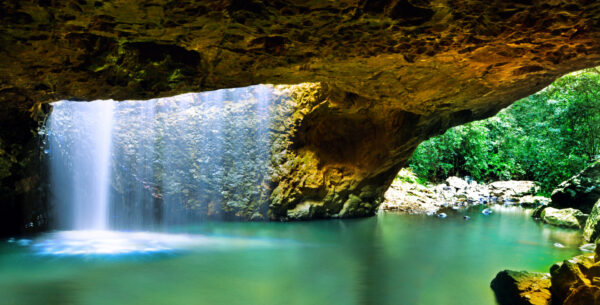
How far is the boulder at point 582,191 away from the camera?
9.21m

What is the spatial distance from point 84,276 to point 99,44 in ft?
8.89

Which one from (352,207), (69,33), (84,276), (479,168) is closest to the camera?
(69,33)

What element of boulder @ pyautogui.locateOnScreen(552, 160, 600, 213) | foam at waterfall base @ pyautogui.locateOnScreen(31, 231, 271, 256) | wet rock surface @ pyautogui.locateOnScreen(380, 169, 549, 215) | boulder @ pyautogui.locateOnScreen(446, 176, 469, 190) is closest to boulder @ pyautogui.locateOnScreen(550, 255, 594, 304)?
foam at waterfall base @ pyautogui.locateOnScreen(31, 231, 271, 256)

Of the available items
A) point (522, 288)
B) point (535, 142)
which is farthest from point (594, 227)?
point (535, 142)

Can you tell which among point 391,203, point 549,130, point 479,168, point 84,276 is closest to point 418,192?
point 391,203

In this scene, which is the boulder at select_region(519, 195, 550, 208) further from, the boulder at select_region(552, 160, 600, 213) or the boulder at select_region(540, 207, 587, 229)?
the boulder at select_region(540, 207, 587, 229)

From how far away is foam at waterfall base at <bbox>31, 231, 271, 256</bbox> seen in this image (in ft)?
20.0

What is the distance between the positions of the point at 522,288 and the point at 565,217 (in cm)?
656

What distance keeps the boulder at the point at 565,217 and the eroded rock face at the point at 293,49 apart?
402 centimetres

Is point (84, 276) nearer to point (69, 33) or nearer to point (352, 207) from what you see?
point (69, 33)

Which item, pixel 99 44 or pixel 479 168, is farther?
pixel 479 168

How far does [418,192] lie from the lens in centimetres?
1419

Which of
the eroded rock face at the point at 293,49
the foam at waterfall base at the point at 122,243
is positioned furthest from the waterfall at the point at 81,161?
the eroded rock face at the point at 293,49

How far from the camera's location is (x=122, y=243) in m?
6.81
